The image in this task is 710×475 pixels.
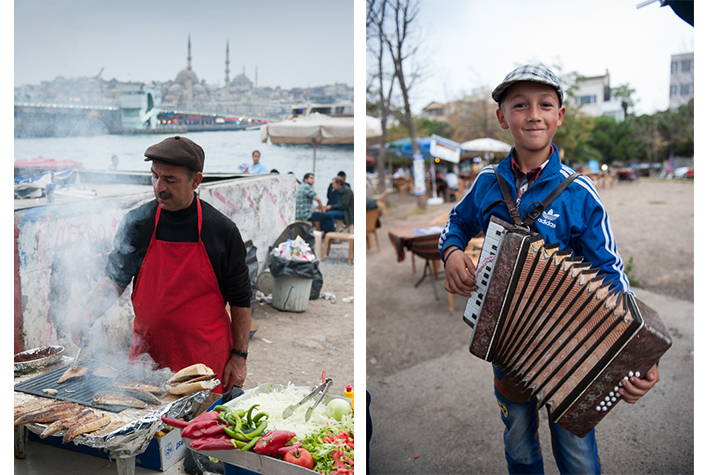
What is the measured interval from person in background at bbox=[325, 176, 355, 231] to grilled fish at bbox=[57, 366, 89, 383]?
1.57 metres

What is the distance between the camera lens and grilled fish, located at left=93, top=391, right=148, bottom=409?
2.23 metres

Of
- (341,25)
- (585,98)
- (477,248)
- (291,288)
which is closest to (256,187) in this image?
(291,288)

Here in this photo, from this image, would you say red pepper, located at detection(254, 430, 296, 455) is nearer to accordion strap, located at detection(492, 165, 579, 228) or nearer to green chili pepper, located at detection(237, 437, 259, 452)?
green chili pepper, located at detection(237, 437, 259, 452)

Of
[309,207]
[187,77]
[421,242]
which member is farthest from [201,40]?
[421,242]

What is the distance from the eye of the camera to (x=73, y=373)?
2500 mm

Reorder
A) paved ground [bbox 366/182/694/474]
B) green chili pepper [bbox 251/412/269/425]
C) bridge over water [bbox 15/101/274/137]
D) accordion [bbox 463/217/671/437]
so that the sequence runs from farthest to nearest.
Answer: paved ground [bbox 366/182/694/474], bridge over water [bbox 15/101/274/137], green chili pepper [bbox 251/412/269/425], accordion [bbox 463/217/671/437]

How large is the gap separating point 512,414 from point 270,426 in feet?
3.74

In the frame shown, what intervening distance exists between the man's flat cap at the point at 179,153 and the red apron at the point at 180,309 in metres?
0.20

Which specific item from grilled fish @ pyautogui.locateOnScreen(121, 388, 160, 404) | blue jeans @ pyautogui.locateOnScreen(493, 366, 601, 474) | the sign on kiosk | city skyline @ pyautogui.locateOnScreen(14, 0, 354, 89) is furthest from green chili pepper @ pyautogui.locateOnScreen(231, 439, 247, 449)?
the sign on kiosk

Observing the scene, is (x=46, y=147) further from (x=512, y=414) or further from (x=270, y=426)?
(x=512, y=414)

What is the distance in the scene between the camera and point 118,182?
2.51 m

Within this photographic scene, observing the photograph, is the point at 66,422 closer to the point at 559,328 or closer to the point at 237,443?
the point at 237,443

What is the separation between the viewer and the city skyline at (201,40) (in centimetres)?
249

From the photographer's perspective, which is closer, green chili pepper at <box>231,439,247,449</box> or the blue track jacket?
the blue track jacket
